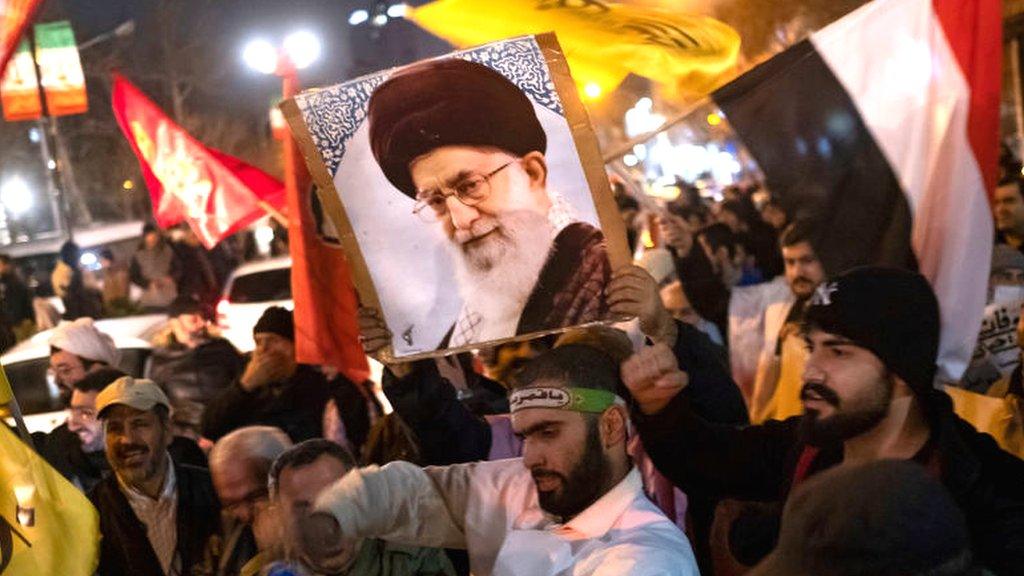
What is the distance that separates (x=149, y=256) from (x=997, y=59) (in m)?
14.0

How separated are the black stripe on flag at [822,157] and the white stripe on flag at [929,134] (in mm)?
43

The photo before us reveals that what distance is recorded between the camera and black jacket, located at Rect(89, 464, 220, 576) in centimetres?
514

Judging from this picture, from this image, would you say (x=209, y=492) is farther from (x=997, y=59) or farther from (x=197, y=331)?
(x=197, y=331)

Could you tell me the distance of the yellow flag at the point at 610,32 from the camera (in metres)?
5.45

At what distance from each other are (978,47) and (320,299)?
3.13 meters

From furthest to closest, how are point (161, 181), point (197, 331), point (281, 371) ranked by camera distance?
point (197, 331), point (161, 181), point (281, 371)

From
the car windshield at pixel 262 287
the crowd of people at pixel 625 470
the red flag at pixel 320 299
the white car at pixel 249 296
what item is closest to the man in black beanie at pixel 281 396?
the red flag at pixel 320 299

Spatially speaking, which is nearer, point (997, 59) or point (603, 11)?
point (997, 59)

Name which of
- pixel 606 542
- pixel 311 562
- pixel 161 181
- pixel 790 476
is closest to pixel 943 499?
pixel 606 542

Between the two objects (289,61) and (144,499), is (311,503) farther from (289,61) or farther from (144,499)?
(289,61)

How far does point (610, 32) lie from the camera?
18.3 feet

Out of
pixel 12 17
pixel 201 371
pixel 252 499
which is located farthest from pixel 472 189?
pixel 201 371

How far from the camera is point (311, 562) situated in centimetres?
383

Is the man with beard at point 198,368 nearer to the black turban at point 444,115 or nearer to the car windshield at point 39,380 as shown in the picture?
the car windshield at point 39,380
